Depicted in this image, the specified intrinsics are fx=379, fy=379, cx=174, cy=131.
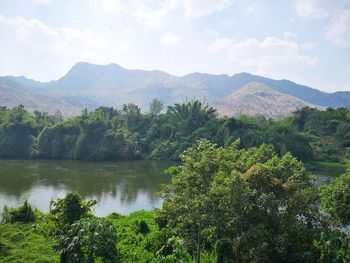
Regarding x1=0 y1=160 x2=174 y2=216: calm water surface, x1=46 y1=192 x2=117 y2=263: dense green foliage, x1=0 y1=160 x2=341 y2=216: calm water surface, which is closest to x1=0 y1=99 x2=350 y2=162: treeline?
x1=0 y1=160 x2=341 y2=216: calm water surface

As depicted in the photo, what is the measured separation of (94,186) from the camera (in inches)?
1596

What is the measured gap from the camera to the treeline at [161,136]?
62906 mm

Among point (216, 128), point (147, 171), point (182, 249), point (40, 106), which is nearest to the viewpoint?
point (182, 249)

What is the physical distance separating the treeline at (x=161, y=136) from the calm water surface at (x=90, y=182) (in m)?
5.55

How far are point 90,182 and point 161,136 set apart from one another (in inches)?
1303

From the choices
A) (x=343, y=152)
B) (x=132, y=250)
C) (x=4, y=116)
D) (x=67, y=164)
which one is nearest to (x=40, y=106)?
(x=4, y=116)

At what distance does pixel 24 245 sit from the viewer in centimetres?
1855

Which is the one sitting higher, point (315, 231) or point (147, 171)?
point (315, 231)

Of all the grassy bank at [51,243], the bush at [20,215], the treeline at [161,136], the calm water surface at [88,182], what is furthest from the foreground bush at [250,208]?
the treeline at [161,136]

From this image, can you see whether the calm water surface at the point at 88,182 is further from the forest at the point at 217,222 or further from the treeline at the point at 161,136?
the forest at the point at 217,222

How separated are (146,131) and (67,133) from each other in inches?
639

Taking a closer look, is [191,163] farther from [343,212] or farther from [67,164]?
[67,164]

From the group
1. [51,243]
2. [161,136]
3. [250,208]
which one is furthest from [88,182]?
[161,136]

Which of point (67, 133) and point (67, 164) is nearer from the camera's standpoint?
point (67, 164)
